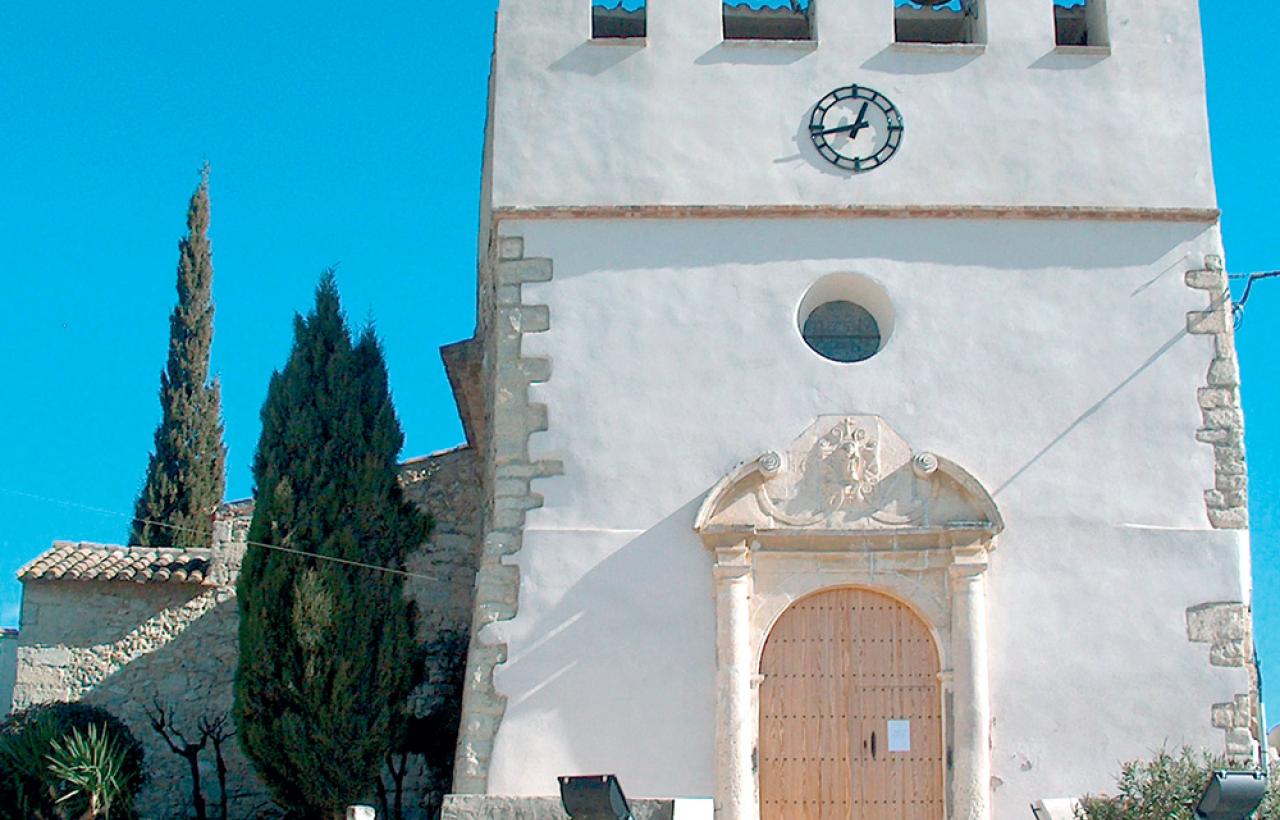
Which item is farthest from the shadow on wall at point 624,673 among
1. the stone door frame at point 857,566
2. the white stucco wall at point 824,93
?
the white stucco wall at point 824,93

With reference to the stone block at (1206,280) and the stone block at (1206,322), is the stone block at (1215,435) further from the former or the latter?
the stone block at (1206,280)

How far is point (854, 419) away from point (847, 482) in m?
0.47

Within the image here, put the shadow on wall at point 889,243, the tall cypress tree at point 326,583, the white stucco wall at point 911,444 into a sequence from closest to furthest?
the white stucco wall at point 911,444, the shadow on wall at point 889,243, the tall cypress tree at point 326,583

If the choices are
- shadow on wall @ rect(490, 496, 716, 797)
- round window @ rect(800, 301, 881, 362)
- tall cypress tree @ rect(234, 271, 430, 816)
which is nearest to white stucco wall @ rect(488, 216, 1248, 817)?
shadow on wall @ rect(490, 496, 716, 797)

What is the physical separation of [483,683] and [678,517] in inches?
69.5

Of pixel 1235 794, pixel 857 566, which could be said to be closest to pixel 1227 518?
pixel 857 566

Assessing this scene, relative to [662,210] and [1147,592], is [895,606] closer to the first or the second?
[1147,592]

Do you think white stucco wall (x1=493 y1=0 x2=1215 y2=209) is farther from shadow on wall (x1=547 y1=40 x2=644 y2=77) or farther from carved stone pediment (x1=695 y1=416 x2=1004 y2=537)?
carved stone pediment (x1=695 y1=416 x2=1004 y2=537)

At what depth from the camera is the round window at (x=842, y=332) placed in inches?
501

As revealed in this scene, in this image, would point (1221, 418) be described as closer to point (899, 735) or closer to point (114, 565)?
point (899, 735)

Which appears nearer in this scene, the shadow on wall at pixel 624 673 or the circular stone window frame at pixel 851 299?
the shadow on wall at pixel 624 673

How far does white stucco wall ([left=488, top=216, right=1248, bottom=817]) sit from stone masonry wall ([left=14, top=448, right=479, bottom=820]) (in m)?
3.37

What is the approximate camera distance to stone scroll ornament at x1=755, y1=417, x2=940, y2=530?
12.2 meters

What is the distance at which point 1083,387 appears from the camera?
12500 millimetres
